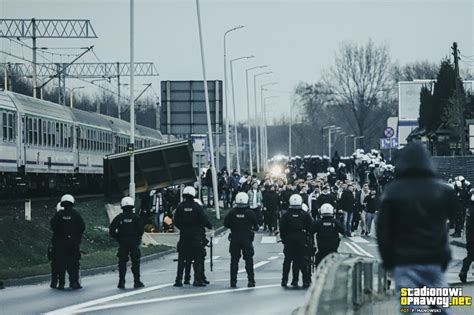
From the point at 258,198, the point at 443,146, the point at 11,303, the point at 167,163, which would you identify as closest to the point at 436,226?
the point at 11,303

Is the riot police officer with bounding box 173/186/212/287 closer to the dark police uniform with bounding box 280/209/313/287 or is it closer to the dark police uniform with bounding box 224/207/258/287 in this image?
the dark police uniform with bounding box 224/207/258/287

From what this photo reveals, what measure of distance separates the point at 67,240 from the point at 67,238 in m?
0.04

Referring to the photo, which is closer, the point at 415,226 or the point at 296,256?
the point at 415,226

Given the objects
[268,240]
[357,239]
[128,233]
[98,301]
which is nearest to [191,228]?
[128,233]

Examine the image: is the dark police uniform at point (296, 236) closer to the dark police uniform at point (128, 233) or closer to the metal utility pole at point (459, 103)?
the dark police uniform at point (128, 233)

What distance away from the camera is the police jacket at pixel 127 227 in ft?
83.3

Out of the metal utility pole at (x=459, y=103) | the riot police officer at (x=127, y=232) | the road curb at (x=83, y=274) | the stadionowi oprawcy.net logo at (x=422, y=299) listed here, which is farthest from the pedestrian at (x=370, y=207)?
the stadionowi oprawcy.net logo at (x=422, y=299)

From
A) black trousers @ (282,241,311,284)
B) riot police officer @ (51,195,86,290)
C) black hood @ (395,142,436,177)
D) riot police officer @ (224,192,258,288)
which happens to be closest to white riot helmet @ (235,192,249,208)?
riot police officer @ (224,192,258,288)

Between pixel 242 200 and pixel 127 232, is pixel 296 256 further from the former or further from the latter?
pixel 127 232

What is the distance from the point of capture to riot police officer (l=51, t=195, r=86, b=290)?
2544cm

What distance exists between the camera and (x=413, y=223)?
10320 millimetres

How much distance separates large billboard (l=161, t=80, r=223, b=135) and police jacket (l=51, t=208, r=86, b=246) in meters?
27.8

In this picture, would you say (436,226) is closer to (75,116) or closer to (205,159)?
(205,159)

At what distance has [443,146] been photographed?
84.6m
